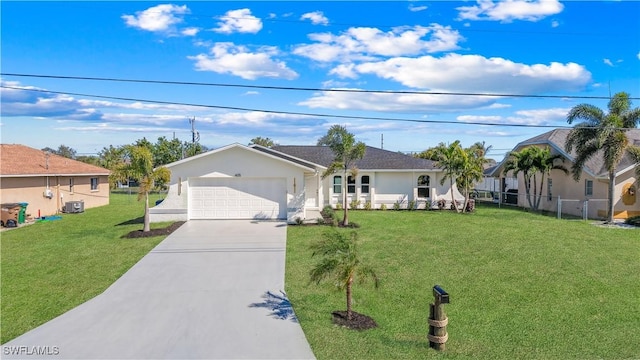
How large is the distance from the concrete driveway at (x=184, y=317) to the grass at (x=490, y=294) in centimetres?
59

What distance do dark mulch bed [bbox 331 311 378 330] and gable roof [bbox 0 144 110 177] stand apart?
68.6 ft

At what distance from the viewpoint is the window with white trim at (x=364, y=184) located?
26.7 m

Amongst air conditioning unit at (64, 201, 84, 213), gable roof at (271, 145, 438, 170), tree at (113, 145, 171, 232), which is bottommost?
air conditioning unit at (64, 201, 84, 213)

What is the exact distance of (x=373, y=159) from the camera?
27391 mm

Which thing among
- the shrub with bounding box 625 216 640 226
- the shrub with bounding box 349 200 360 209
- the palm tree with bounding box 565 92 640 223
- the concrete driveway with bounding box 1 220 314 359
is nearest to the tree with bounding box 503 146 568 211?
the palm tree with bounding box 565 92 640 223

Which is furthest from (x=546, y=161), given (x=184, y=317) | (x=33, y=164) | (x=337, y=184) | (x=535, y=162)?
(x=33, y=164)

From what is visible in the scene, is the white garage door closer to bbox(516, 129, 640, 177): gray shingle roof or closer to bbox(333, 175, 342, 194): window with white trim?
bbox(333, 175, 342, 194): window with white trim

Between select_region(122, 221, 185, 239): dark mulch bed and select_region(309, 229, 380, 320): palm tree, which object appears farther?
select_region(122, 221, 185, 239): dark mulch bed

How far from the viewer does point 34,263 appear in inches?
515

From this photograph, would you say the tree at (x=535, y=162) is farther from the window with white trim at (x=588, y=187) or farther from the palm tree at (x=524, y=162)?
the window with white trim at (x=588, y=187)

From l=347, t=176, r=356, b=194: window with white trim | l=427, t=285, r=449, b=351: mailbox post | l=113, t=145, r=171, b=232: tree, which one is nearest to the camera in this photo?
l=427, t=285, r=449, b=351: mailbox post

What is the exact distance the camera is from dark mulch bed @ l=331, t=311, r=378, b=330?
820 centimetres

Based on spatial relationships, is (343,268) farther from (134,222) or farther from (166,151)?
(166,151)

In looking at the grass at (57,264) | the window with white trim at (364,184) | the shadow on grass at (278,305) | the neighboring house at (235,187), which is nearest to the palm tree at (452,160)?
the window with white trim at (364,184)
